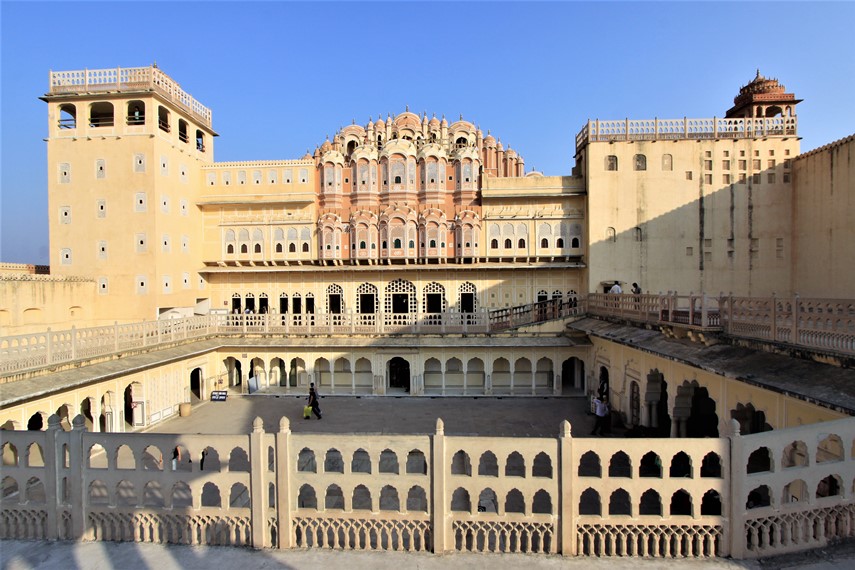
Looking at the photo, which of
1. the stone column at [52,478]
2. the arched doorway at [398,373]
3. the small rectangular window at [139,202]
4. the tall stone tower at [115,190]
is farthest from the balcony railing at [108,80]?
the stone column at [52,478]

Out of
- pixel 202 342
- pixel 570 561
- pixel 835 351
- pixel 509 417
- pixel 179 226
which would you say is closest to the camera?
pixel 570 561

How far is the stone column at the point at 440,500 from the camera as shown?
6234 millimetres

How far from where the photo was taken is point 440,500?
20.5 ft

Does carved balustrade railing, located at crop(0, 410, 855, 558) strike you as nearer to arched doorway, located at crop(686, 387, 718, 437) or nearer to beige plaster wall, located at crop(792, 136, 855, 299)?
arched doorway, located at crop(686, 387, 718, 437)

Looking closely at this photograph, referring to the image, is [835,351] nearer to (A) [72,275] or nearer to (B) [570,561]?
(B) [570,561]

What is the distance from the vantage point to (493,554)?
245 inches

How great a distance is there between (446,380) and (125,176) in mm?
16262

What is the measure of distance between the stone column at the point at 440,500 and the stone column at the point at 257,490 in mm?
2359

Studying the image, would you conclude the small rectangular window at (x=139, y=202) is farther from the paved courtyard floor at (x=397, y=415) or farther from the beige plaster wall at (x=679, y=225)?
the beige plaster wall at (x=679, y=225)

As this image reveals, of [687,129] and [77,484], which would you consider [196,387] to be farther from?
[687,129]

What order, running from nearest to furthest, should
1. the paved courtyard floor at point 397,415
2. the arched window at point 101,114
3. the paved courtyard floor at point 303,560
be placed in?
1. the paved courtyard floor at point 303,560
2. the paved courtyard floor at point 397,415
3. the arched window at point 101,114

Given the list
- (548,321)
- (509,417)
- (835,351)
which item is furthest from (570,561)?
(548,321)

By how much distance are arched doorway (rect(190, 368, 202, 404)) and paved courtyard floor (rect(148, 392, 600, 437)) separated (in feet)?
3.89

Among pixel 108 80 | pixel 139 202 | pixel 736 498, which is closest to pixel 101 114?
pixel 108 80
